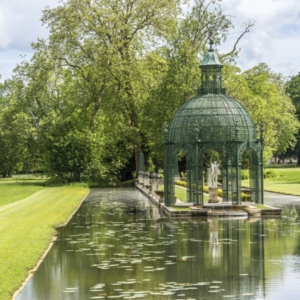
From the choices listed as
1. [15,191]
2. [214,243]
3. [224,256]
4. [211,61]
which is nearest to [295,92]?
[15,191]

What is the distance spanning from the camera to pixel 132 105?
51594 mm

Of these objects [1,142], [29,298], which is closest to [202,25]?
[1,142]

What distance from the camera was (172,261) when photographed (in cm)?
1210

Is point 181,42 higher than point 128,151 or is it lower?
higher

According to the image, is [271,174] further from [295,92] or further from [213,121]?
[295,92]

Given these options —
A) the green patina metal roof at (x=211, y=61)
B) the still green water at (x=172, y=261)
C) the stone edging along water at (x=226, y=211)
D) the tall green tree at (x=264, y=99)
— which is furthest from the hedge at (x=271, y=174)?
the still green water at (x=172, y=261)

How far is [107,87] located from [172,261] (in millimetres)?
38941

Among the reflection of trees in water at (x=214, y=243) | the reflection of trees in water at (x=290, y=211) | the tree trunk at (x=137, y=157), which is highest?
the tree trunk at (x=137, y=157)

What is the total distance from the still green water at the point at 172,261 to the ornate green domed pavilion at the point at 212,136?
4.34 metres

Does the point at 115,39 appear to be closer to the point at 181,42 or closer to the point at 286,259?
the point at 181,42

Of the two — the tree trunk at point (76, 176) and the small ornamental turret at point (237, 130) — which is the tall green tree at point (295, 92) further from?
the small ornamental turret at point (237, 130)

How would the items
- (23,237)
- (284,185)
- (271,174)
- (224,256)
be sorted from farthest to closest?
(271,174) < (284,185) < (23,237) < (224,256)

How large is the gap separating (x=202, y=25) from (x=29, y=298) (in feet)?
130

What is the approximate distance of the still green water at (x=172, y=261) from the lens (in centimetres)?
931
